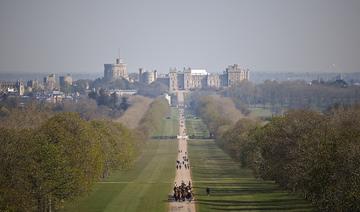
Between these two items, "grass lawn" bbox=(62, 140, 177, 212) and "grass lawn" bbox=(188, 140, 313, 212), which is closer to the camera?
"grass lawn" bbox=(188, 140, 313, 212)

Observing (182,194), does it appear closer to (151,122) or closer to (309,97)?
(151,122)

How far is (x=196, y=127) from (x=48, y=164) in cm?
9213

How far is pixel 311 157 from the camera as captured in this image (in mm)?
40719

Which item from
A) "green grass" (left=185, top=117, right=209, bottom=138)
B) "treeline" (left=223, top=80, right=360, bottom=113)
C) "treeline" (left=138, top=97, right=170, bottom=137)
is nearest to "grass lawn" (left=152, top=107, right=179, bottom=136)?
"treeline" (left=138, top=97, right=170, bottom=137)

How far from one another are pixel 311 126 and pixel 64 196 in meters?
16.2

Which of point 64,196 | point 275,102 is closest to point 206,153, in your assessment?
point 64,196

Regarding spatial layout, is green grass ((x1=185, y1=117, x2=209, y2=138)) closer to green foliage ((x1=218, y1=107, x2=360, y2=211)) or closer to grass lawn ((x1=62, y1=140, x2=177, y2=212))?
grass lawn ((x1=62, y1=140, x2=177, y2=212))

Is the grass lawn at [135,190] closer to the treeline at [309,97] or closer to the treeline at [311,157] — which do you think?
the treeline at [311,157]

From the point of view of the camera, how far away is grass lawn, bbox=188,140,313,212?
4397 cm

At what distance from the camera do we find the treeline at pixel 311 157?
113 feet

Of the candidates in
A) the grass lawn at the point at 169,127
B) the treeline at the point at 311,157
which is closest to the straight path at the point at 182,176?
→ the grass lawn at the point at 169,127

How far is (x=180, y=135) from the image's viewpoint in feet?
382

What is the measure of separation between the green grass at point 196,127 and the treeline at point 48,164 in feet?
206

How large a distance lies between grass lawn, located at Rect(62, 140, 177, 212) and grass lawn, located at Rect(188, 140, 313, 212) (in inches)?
87.0
